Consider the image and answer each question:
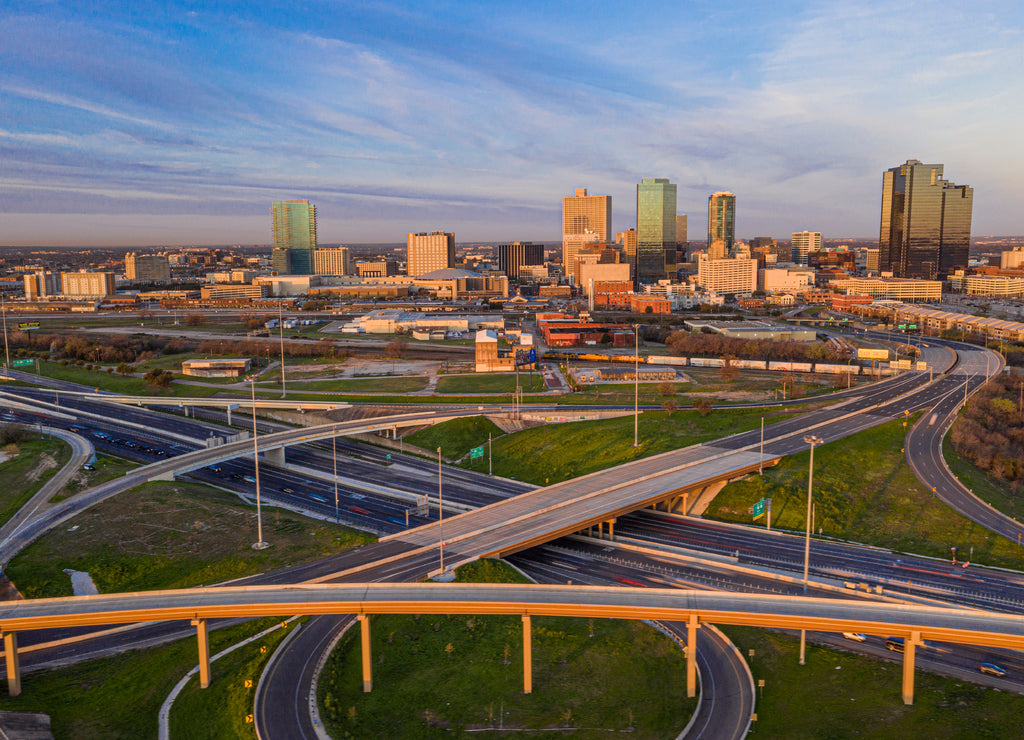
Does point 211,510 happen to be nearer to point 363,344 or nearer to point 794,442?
point 794,442

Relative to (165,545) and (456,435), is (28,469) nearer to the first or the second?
(165,545)

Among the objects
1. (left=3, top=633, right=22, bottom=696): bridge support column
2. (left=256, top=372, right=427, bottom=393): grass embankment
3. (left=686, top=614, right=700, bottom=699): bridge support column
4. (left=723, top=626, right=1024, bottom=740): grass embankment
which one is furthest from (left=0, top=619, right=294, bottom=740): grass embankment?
(left=256, top=372, right=427, bottom=393): grass embankment

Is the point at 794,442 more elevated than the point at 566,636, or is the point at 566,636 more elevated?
the point at 794,442

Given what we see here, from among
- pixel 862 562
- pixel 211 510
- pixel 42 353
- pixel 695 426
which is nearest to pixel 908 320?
pixel 695 426

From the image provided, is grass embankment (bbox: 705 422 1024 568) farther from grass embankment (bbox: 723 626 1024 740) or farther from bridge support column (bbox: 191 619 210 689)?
bridge support column (bbox: 191 619 210 689)

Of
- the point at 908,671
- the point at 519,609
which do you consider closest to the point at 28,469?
the point at 519,609

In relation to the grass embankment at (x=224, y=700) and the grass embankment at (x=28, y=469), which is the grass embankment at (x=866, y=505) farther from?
the grass embankment at (x=28, y=469)

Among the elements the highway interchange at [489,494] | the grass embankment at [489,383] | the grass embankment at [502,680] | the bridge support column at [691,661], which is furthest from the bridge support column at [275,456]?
the bridge support column at [691,661]
